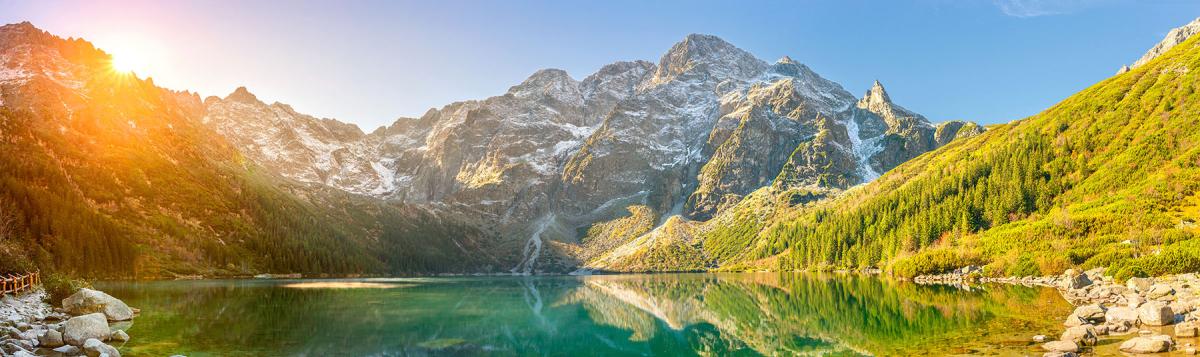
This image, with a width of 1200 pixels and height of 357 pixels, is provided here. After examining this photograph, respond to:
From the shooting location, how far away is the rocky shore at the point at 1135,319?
26.4m

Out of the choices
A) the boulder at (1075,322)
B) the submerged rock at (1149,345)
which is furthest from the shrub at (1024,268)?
the submerged rock at (1149,345)

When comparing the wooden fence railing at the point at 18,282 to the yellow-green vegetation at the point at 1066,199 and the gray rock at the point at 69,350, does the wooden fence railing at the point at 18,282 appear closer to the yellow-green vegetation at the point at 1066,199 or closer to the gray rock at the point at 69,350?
the gray rock at the point at 69,350

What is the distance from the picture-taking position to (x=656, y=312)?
207 ft

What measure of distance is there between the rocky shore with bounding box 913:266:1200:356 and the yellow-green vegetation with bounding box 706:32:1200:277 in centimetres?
1276

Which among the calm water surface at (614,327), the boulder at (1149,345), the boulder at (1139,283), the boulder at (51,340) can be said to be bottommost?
the calm water surface at (614,327)

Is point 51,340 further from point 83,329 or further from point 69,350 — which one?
point 69,350

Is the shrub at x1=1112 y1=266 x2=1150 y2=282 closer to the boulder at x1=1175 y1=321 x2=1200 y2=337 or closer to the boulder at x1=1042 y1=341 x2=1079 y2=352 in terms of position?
the boulder at x1=1175 y1=321 x2=1200 y2=337

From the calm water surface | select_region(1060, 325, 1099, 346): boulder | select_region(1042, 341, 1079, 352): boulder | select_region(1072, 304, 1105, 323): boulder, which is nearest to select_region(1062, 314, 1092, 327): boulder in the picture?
select_region(1072, 304, 1105, 323): boulder

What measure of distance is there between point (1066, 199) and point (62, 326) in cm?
14616

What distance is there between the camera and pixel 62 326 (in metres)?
32.6

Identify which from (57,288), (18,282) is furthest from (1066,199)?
(18,282)

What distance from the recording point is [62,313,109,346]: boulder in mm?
30547

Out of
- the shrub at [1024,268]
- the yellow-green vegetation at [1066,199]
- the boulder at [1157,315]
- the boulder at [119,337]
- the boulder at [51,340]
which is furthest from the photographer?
the shrub at [1024,268]

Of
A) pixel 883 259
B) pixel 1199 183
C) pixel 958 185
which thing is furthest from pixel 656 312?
pixel 958 185
